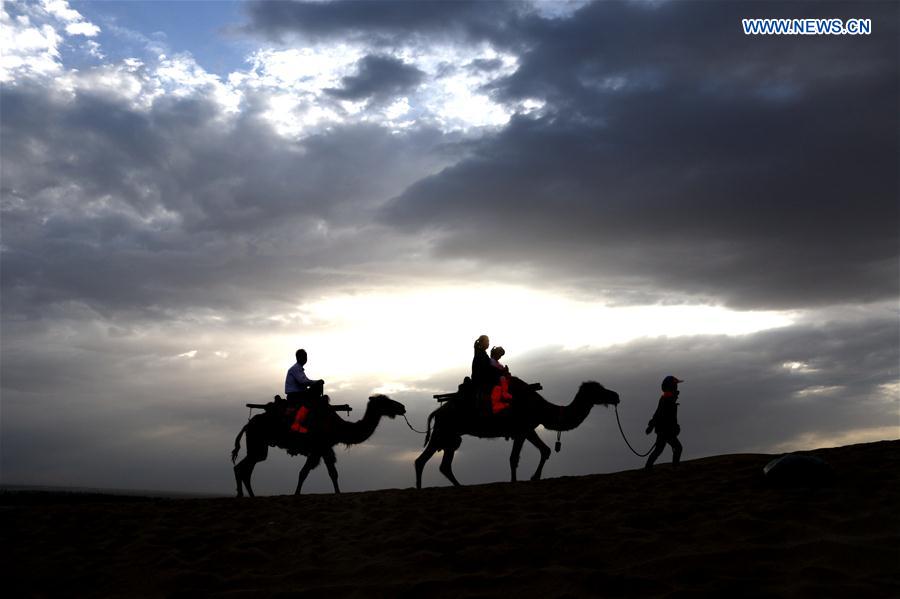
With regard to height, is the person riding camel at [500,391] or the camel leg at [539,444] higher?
the person riding camel at [500,391]

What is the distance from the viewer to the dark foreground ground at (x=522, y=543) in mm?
6414

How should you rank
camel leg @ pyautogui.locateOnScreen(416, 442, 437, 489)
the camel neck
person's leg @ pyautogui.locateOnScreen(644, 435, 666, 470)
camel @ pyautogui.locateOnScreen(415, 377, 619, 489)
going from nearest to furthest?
person's leg @ pyautogui.locateOnScreen(644, 435, 666, 470)
camel @ pyautogui.locateOnScreen(415, 377, 619, 489)
camel leg @ pyautogui.locateOnScreen(416, 442, 437, 489)
the camel neck

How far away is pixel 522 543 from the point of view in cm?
804

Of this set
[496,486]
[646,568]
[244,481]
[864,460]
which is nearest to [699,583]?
[646,568]

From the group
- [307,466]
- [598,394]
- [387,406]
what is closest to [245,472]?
[307,466]

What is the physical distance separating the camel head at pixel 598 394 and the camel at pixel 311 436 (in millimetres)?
4752

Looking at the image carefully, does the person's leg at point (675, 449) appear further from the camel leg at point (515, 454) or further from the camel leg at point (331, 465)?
the camel leg at point (331, 465)

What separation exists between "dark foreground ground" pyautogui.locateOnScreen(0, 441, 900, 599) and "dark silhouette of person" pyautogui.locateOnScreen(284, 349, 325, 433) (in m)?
4.86

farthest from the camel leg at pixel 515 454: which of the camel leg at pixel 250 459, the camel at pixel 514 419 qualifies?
the camel leg at pixel 250 459

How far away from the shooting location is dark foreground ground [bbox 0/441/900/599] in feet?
21.0

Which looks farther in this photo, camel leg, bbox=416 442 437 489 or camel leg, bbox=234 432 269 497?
camel leg, bbox=234 432 269 497

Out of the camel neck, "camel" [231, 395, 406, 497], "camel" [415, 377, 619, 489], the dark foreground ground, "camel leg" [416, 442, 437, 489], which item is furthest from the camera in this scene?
the camel neck

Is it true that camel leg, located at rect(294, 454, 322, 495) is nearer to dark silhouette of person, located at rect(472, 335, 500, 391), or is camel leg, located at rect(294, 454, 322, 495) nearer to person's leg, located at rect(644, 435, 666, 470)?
dark silhouette of person, located at rect(472, 335, 500, 391)

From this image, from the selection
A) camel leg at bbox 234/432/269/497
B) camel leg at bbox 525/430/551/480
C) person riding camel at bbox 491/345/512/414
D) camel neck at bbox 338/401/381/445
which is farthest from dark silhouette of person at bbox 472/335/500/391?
camel leg at bbox 234/432/269/497
